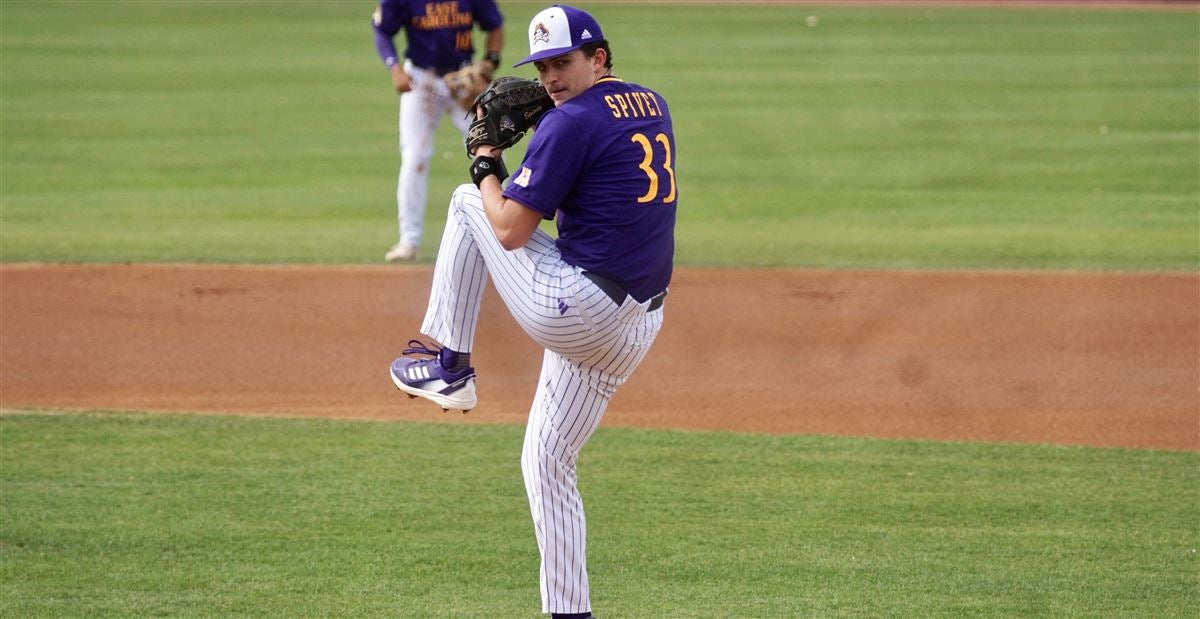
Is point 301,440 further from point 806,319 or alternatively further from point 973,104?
point 973,104

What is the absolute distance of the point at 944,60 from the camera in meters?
22.3

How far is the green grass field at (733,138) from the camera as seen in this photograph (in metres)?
11.9

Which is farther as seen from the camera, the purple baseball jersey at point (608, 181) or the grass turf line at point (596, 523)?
the grass turf line at point (596, 523)

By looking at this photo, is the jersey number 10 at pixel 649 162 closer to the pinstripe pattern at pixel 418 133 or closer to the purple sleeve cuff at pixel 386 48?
the pinstripe pattern at pixel 418 133

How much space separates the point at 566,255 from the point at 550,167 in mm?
328

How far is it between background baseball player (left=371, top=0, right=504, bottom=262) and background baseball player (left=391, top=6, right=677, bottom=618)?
6554mm

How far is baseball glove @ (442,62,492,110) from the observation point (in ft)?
28.3

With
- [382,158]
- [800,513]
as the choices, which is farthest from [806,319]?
[382,158]

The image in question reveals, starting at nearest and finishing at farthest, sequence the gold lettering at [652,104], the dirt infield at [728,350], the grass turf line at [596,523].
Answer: the gold lettering at [652,104] → the grass turf line at [596,523] → the dirt infield at [728,350]

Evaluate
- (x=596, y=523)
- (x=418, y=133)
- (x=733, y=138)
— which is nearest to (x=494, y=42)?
(x=418, y=133)

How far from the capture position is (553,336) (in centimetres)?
427

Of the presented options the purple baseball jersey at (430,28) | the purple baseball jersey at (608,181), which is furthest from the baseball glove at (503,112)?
the purple baseball jersey at (430,28)

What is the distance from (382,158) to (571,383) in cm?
1182

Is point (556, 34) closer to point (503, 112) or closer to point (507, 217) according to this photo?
point (503, 112)
